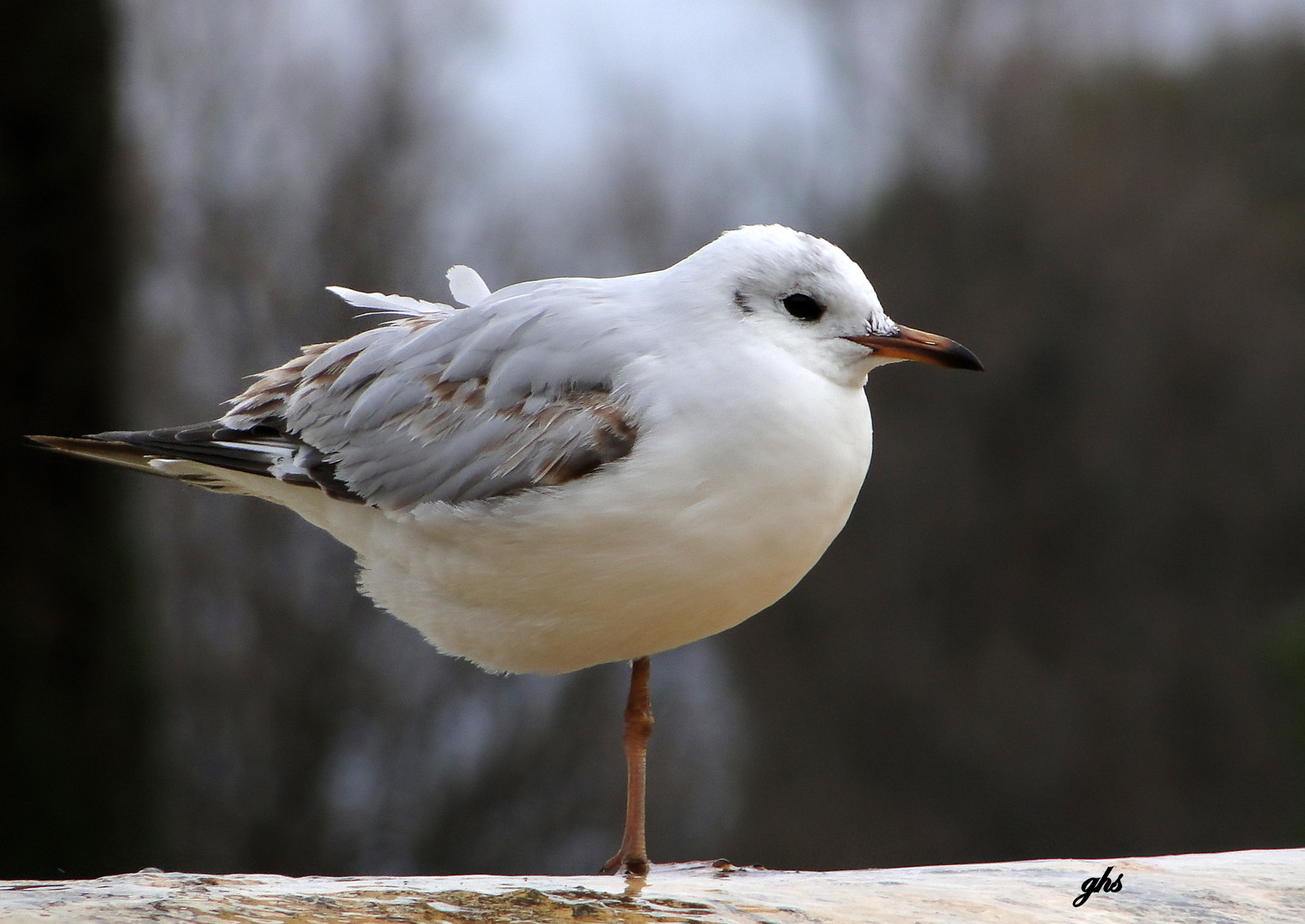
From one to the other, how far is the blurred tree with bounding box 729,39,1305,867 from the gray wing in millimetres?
8997

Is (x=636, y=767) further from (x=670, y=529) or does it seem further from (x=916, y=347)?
(x=916, y=347)

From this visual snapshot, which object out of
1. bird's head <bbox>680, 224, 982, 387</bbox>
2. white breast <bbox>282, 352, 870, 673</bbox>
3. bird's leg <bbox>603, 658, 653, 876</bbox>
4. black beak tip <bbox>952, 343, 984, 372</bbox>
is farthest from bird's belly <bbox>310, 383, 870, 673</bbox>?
bird's leg <bbox>603, 658, 653, 876</bbox>

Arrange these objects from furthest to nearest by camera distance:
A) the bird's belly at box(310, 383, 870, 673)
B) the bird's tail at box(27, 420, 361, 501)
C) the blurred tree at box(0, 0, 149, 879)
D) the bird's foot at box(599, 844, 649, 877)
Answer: the blurred tree at box(0, 0, 149, 879)
the bird's tail at box(27, 420, 361, 501)
the bird's foot at box(599, 844, 649, 877)
the bird's belly at box(310, 383, 870, 673)

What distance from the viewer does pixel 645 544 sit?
291 cm

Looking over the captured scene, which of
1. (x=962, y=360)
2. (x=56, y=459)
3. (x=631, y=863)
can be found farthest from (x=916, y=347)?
(x=56, y=459)

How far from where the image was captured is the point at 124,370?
23.4ft

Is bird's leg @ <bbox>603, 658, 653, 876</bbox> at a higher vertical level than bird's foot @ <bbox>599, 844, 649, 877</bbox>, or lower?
higher

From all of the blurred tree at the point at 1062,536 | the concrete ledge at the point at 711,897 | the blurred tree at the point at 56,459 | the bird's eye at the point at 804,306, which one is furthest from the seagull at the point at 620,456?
the blurred tree at the point at 1062,536

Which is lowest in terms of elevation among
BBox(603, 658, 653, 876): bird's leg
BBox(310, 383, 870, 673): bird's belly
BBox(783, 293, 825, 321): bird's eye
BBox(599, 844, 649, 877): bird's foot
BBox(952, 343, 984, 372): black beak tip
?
BBox(599, 844, 649, 877): bird's foot

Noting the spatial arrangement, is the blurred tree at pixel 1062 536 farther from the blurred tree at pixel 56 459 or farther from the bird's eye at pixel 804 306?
the bird's eye at pixel 804 306

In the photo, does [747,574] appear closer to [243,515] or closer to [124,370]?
[124,370]

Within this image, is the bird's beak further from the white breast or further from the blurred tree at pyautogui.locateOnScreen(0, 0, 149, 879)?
the blurred tree at pyautogui.locateOnScreen(0, 0, 149, 879)

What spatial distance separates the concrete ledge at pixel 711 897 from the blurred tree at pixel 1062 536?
8611 millimetres

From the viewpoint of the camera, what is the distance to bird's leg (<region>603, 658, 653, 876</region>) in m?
3.44
